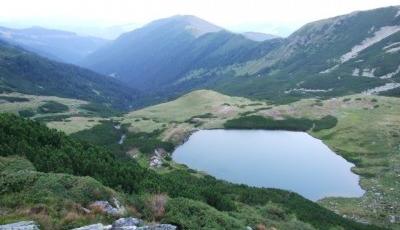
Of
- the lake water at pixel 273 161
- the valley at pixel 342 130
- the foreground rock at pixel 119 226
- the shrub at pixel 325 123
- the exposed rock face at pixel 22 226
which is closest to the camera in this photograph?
the exposed rock face at pixel 22 226

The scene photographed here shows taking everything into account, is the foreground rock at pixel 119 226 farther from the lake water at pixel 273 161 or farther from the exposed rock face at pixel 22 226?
the lake water at pixel 273 161

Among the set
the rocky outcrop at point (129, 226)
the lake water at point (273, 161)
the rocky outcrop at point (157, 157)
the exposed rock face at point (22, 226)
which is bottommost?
the lake water at point (273, 161)

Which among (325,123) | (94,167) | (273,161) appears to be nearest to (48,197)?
(94,167)

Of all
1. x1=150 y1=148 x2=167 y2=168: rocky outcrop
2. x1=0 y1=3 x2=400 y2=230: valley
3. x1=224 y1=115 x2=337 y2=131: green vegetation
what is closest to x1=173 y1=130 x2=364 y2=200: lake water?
x1=0 y1=3 x2=400 y2=230: valley

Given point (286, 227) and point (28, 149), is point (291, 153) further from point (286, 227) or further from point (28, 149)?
point (28, 149)

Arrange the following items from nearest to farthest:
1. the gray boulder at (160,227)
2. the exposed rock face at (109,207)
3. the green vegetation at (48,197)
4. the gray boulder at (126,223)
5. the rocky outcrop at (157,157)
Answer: the green vegetation at (48,197) → the gray boulder at (126,223) → the gray boulder at (160,227) → the exposed rock face at (109,207) → the rocky outcrop at (157,157)

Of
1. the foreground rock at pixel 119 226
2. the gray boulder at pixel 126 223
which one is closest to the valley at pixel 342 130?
the foreground rock at pixel 119 226

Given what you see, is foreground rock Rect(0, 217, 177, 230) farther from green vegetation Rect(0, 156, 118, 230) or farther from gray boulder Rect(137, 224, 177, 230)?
green vegetation Rect(0, 156, 118, 230)

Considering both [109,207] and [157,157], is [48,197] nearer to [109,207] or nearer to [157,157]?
[109,207]
